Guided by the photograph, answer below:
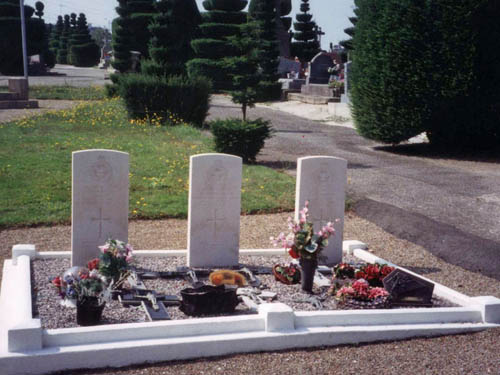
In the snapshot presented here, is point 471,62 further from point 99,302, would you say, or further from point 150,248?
point 99,302

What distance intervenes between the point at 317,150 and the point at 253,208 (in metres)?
7.07

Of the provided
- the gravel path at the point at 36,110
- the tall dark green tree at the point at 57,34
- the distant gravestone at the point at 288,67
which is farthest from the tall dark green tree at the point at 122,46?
the tall dark green tree at the point at 57,34

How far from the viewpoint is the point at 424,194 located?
11.6 m

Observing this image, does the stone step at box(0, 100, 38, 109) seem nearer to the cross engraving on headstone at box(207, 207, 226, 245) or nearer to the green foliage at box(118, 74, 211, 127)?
the green foliage at box(118, 74, 211, 127)

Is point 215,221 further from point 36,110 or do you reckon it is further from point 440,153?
point 36,110

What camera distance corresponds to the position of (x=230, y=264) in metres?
7.37

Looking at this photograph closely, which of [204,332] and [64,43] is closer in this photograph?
[204,332]

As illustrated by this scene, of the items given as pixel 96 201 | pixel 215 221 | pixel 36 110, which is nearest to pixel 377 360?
pixel 215 221

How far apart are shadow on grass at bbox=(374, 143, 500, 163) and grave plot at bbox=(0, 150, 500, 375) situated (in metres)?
9.28

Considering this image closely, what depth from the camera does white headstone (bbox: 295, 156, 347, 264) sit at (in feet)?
24.5

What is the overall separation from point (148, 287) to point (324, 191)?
244 cm

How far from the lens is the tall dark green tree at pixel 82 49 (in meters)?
74.7

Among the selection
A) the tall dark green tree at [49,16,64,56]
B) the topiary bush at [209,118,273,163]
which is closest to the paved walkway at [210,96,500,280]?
the topiary bush at [209,118,273,163]

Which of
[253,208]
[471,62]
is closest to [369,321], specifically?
[253,208]
